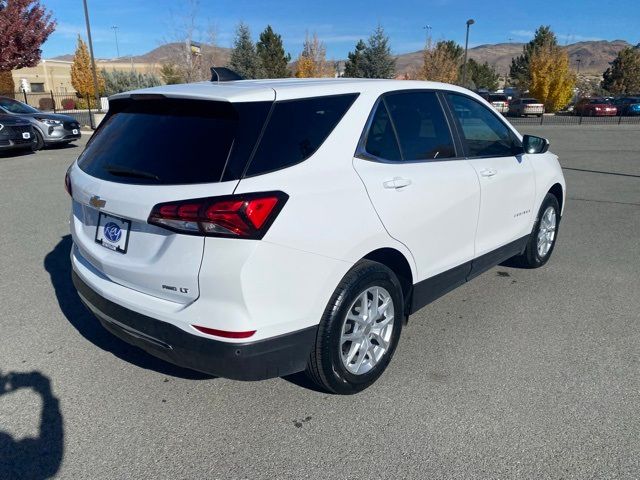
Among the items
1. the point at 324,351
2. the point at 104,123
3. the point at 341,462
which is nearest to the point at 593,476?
the point at 341,462

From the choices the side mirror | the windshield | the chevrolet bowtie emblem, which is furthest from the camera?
the windshield

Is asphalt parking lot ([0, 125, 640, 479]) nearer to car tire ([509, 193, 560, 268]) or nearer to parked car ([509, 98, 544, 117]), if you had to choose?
car tire ([509, 193, 560, 268])

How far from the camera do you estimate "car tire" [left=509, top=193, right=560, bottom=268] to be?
476 centimetres

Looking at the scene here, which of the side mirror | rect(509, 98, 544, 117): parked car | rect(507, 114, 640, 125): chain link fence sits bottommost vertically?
→ rect(507, 114, 640, 125): chain link fence

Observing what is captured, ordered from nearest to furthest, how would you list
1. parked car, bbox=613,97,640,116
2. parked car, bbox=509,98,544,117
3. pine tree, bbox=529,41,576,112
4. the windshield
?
the windshield
parked car, bbox=509,98,544,117
parked car, bbox=613,97,640,116
pine tree, bbox=529,41,576,112

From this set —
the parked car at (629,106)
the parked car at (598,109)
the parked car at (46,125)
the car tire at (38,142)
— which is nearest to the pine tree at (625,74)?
the parked car at (629,106)

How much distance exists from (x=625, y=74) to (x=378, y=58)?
31.9m

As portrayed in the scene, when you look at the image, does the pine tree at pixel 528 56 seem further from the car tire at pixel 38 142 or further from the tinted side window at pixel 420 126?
the tinted side window at pixel 420 126

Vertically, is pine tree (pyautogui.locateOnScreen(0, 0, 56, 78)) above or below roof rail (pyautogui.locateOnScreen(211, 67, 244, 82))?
above

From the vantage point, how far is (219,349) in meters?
2.34

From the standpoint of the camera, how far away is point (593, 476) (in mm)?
2295

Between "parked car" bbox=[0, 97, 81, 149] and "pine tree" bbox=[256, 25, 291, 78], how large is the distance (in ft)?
99.3

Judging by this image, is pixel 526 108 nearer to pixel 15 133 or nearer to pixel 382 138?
pixel 15 133

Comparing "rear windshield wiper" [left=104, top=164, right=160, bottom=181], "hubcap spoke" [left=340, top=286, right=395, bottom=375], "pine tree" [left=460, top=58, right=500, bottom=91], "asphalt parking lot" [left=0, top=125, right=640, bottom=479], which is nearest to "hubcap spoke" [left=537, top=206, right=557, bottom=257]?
"asphalt parking lot" [left=0, top=125, right=640, bottom=479]
